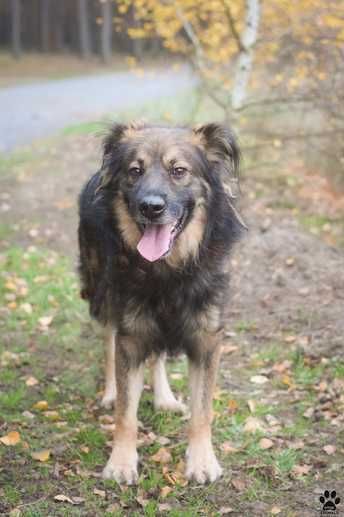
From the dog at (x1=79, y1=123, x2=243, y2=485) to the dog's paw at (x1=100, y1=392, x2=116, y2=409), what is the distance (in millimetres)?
835

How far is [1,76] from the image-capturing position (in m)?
30.0

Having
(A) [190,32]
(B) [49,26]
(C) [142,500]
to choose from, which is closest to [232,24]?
(A) [190,32]

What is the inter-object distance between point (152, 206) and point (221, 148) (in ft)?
2.52

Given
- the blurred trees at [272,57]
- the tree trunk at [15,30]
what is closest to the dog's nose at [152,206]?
the blurred trees at [272,57]

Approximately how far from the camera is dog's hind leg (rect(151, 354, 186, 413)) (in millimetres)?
5012

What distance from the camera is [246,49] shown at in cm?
953

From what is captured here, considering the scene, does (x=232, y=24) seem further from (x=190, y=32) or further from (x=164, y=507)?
(x=164, y=507)

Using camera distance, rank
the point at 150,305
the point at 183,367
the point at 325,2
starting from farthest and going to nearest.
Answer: the point at 325,2, the point at 183,367, the point at 150,305

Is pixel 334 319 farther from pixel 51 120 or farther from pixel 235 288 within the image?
pixel 51 120

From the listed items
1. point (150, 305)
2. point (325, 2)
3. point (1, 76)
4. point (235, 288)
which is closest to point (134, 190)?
point (150, 305)

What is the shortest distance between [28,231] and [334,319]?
4.77 m

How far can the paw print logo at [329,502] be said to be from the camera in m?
3.79

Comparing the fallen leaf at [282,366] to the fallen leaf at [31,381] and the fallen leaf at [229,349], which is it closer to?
the fallen leaf at [229,349]

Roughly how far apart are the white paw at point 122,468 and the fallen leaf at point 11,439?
0.63 meters
